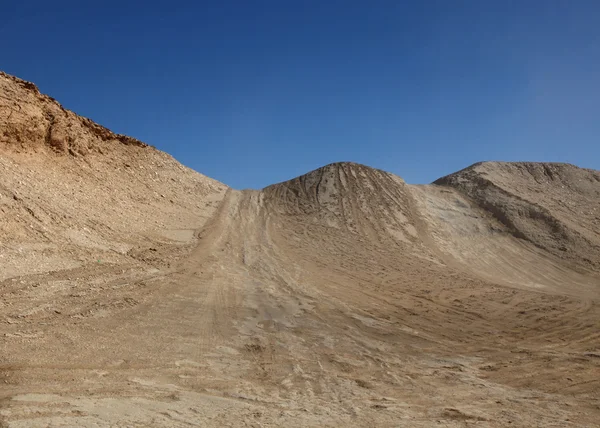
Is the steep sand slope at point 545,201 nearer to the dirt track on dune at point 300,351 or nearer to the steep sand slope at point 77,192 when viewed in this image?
the dirt track on dune at point 300,351

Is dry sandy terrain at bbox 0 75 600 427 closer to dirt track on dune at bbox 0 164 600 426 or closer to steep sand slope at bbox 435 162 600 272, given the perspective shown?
dirt track on dune at bbox 0 164 600 426

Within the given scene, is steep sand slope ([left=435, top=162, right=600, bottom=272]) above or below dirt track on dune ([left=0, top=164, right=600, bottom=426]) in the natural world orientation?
above

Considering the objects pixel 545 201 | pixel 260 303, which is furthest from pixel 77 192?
pixel 545 201

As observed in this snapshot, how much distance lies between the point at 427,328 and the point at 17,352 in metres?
7.02

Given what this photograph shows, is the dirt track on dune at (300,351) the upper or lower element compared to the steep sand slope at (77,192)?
lower

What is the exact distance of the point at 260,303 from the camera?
10.1 meters

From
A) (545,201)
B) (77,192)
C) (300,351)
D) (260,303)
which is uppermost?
(77,192)

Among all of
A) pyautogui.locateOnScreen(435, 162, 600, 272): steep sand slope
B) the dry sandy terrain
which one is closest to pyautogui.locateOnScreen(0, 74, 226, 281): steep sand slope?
the dry sandy terrain

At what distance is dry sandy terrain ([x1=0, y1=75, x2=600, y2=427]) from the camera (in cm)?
511

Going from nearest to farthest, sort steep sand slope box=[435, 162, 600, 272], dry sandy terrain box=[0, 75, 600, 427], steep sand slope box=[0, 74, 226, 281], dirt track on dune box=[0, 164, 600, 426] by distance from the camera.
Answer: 1. dirt track on dune box=[0, 164, 600, 426]
2. dry sandy terrain box=[0, 75, 600, 427]
3. steep sand slope box=[0, 74, 226, 281]
4. steep sand slope box=[435, 162, 600, 272]

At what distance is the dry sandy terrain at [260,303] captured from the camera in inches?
201

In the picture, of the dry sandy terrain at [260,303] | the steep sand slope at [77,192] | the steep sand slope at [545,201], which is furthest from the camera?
the steep sand slope at [545,201]

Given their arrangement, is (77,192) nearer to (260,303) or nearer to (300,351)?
(260,303)

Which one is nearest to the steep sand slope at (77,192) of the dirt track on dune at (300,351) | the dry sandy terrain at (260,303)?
the dry sandy terrain at (260,303)
